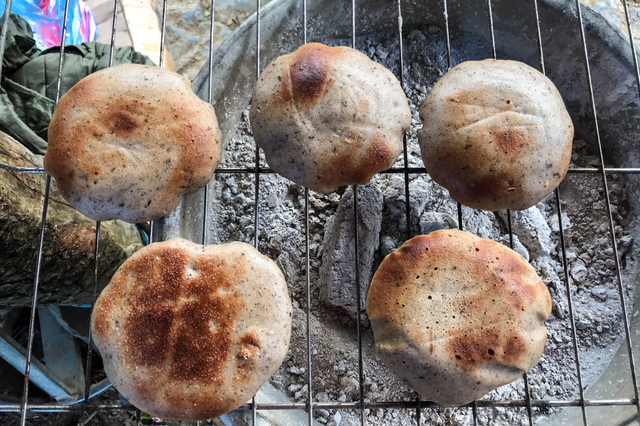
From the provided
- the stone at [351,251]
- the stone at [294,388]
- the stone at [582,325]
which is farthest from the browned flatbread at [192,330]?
the stone at [582,325]

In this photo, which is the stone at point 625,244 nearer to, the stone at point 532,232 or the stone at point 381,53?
the stone at point 532,232

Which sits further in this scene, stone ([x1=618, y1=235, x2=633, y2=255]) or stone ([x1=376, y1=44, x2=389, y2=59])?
stone ([x1=376, y1=44, x2=389, y2=59])

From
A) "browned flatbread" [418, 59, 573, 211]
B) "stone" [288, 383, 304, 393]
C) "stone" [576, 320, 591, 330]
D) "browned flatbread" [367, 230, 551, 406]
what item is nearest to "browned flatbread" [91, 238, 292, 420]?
"browned flatbread" [367, 230, 551, 406]

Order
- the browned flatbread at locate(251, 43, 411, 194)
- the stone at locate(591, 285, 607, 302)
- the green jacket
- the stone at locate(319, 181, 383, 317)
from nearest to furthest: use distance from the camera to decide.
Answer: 1. the browned flatbread at locate(251, 43, 411, 194)
2. the stone at locate(319, 181, 383, 317)
3. the stone at locate(591, 285, 607, 302)
4. the green jacket

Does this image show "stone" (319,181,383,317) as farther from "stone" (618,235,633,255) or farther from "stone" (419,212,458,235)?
"stone" (618,235,633,255)

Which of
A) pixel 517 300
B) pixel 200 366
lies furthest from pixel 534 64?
pixel 200 366

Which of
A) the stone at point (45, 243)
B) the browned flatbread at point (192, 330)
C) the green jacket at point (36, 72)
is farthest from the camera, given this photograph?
the green jacket at point (36, 72)

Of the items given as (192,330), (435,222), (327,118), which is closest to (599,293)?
(435,222)

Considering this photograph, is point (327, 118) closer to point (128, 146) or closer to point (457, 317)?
point (128, 146)
